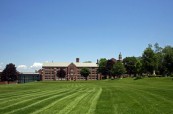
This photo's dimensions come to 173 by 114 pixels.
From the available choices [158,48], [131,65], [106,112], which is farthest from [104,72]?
[106,112]

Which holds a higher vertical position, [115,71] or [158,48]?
[158,48]

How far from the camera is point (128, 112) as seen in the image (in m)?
17.4

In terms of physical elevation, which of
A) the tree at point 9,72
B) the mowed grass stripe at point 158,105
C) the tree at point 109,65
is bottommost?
the mowed grass stripe at point 158,105

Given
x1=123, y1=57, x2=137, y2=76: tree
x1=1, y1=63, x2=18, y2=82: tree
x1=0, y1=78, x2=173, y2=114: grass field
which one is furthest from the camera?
x1=123, y1=57, x2=137, y2=76: tree

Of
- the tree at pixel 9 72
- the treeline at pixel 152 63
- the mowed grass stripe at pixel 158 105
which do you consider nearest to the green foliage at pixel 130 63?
the treeline at pixel 152 63

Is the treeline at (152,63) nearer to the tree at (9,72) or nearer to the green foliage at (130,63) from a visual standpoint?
the green foliage at (130,63)

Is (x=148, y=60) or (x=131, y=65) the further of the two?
(x=131, y=65)

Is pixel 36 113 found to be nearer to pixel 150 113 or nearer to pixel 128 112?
pixel 128 112

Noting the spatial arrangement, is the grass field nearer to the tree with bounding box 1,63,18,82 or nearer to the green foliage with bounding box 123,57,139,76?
the tree with bounding box 1,63,18,82

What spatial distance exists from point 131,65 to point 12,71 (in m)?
71.6

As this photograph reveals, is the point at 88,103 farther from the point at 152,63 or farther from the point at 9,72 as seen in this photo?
the point at 9,72

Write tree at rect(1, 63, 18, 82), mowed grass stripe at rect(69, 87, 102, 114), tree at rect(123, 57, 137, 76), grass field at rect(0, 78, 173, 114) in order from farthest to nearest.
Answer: tree at rect(123, 57, 137, 76)
tree at rect(1, 63, 18, 82)
grass field at rect(0, 78, 173, 114)
mowed grass stripe at rect(69, 87, 102, 114)

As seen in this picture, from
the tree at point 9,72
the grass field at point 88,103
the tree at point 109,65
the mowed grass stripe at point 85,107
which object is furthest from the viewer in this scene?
the tree at point 109,65

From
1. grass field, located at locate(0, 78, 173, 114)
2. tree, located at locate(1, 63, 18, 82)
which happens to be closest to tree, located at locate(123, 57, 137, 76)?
tree, located at locate(1, 63, 18, 82)
